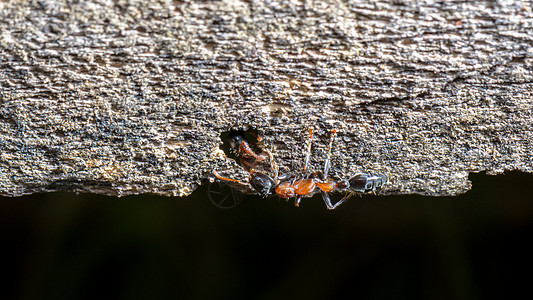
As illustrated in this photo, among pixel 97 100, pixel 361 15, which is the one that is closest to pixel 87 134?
pixel 97 100

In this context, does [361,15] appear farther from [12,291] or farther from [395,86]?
[12,291]

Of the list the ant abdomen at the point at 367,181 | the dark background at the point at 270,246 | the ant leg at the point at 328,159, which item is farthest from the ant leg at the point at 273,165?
the dark background at the point at 270,246

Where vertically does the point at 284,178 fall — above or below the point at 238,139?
below

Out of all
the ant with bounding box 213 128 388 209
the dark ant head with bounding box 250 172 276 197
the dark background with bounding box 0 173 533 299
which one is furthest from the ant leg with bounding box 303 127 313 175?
the dark background with bounding box 0 173 533 299

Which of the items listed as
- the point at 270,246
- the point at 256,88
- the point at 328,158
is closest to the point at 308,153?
the point at 328,158

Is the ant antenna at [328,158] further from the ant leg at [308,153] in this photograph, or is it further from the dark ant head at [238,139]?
the dark ant head at [238,139]

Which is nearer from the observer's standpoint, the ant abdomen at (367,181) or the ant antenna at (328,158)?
the ant antenna at (328,158)

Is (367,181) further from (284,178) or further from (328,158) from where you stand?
(284,178)

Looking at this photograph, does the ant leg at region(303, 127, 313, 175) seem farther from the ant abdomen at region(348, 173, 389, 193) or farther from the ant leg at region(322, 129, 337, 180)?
the ant abdomen at region(348, 173, 389, 193)
